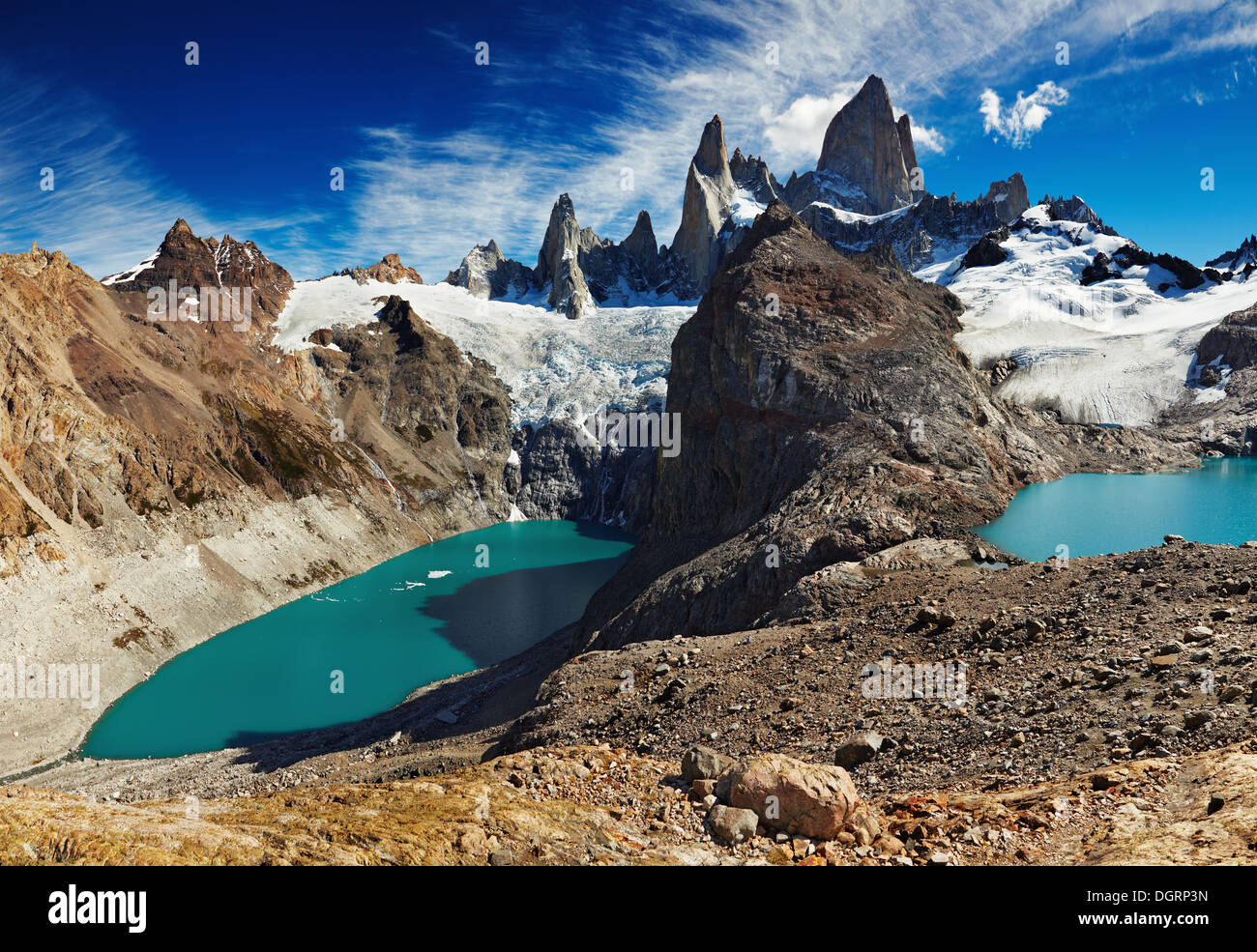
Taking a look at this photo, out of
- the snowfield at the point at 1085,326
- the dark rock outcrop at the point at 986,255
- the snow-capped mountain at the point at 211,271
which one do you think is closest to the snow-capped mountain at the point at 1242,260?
the snowfield at the point at 1085,326

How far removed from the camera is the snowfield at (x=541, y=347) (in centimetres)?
16275

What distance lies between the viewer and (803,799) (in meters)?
11.1

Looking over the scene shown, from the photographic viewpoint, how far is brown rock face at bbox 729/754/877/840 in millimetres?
10969

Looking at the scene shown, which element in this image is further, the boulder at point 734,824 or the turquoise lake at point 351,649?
the turquoise lake at point 351,649

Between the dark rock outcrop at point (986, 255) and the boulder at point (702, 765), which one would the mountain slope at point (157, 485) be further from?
the dark rock outcrop at point (986, 255)

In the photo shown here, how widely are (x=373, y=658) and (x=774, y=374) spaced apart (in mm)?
45160

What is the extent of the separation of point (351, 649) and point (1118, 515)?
212ft

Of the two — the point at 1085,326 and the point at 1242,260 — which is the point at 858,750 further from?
the point at 1242,260

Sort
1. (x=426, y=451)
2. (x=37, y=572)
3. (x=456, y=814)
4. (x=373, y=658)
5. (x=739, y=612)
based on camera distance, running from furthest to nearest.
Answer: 1. (x=426, y=451)
2. (x=373, y=658)
3. (x=37, y=572)
4. (x=739, y=612)
5. (x=456, y=814)

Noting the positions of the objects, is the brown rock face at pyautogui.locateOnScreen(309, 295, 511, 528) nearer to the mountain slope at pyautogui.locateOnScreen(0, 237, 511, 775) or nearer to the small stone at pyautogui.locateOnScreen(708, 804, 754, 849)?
the mountain slope at pyautogui.locateOnScreen(0, 237, 511, 775)

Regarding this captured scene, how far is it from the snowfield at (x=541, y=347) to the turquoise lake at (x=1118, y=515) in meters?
109

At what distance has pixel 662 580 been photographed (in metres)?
41.8

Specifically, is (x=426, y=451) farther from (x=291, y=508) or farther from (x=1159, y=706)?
(x=1159, y=706)
